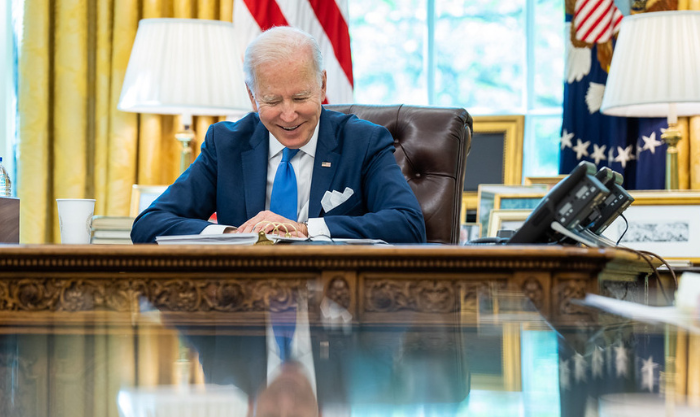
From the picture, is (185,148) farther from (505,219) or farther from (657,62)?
(657,62)

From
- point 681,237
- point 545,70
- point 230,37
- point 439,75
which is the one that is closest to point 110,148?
point 230,37

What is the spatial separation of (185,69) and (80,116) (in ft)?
2.86

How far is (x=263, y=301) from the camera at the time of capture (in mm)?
989

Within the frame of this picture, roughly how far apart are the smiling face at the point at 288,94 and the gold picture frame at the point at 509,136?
152 centimetres

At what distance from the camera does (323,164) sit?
1988 millimetres

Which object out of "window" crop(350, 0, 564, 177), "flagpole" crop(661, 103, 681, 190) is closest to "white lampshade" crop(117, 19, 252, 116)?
"window" crop(350, 0, 564, 177)

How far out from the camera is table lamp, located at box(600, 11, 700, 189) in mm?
2609

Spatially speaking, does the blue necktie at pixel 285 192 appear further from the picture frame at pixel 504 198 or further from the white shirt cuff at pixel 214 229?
the picture frame at pixel 504 198

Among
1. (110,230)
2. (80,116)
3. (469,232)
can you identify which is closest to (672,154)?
(469,232)

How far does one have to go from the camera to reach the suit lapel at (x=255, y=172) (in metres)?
1.96

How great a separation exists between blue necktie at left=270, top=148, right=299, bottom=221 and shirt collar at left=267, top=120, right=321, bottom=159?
45 millimetres

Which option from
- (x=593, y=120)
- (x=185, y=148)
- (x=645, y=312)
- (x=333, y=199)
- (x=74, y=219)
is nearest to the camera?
(x=645, y=312)

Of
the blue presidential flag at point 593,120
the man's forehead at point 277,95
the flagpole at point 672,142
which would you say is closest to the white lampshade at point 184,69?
the man's forehead at point 277,95

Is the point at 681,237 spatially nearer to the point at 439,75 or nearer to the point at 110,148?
the point at 439,75
